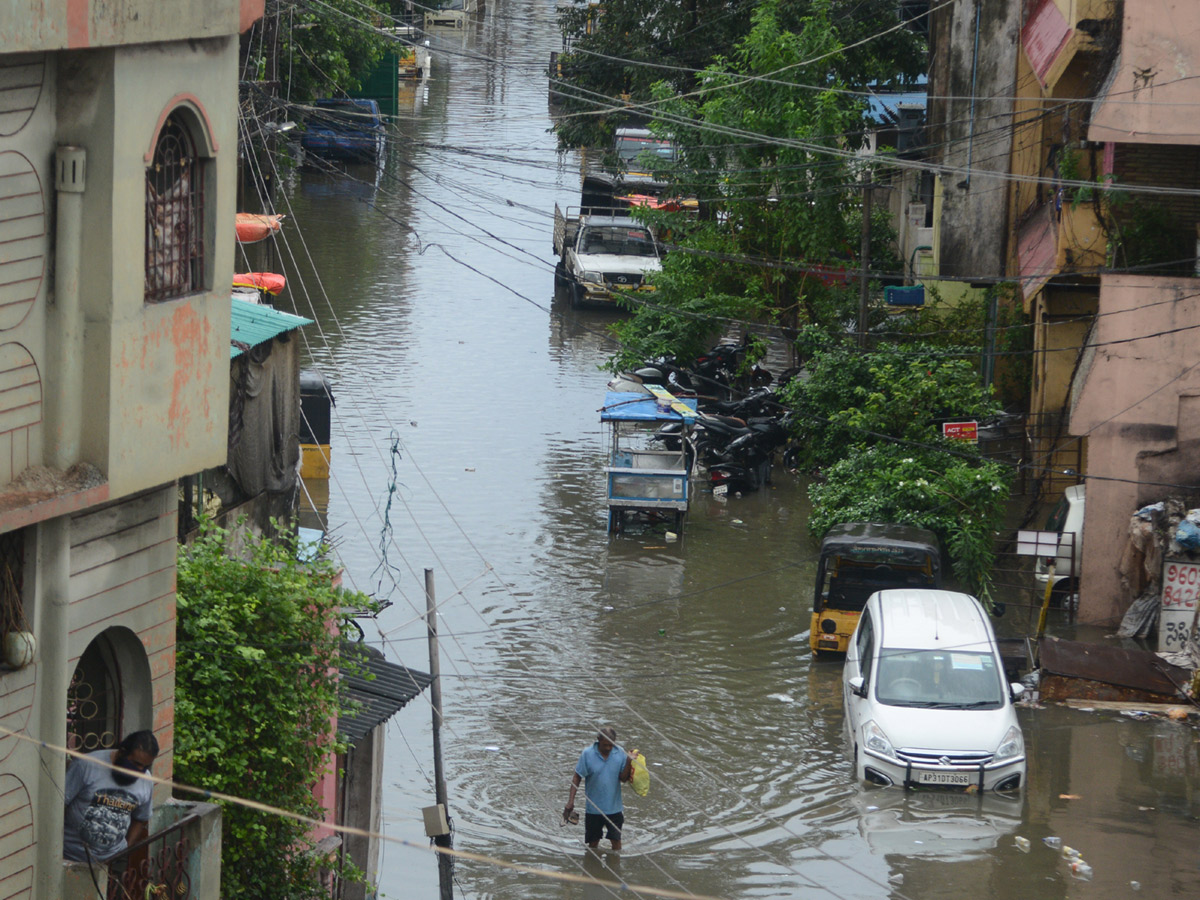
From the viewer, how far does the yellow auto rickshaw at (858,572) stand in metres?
17.6

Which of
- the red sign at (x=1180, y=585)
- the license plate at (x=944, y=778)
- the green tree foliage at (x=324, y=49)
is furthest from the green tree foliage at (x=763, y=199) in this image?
the license plate at (x=944, y=778)

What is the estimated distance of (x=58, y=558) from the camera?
7.88 m

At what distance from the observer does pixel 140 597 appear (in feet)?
28.4

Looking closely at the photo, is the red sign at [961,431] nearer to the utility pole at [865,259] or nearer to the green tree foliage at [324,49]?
Result: the utility pole at [865,259]

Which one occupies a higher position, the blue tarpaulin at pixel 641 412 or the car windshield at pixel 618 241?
the car windshield at pixel 618 241

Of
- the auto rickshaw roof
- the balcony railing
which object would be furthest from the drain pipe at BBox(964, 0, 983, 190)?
the balcony railing

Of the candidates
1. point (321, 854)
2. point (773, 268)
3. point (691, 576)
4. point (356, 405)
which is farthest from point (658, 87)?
point (321, 854)

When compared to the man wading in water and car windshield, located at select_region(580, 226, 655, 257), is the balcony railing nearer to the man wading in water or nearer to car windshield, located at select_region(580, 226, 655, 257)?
the man wading in water

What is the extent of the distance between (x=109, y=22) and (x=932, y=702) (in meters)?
9.86

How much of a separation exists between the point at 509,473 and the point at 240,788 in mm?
14663

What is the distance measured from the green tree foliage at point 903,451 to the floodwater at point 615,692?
4.31ft

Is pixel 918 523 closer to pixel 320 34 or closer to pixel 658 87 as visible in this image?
pixel 658 87

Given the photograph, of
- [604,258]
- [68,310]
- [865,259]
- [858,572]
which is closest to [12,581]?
[68,310]

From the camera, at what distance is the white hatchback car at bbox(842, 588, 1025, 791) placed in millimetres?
13930
